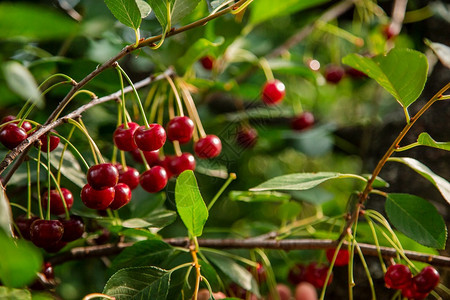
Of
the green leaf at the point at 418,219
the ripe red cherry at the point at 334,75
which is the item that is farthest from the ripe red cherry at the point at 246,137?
the green leaf at the point at 418,219

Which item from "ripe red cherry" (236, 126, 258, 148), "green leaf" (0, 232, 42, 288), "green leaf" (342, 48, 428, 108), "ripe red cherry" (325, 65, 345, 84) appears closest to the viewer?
"green leaf" (0, 232, 42, 288)

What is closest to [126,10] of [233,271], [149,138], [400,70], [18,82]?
[149,138]

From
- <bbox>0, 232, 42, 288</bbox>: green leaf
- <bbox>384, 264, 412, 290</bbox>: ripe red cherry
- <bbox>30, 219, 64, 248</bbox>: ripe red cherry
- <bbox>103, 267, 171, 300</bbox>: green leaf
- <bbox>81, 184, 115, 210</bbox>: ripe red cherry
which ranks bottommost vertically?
<bbox>384, 264, 412, 290</bbox>: ripe red cherry

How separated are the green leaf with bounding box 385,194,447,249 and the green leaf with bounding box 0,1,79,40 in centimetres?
86

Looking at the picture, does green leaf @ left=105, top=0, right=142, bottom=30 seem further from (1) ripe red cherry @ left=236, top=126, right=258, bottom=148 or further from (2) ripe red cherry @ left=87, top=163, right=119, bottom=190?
(1) ripe red cherry @ left=236, top=126, right=258, bottom=148

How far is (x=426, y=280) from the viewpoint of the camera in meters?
0.99

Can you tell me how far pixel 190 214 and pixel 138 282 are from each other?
0.17 metres

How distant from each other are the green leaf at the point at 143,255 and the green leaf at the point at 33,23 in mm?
592

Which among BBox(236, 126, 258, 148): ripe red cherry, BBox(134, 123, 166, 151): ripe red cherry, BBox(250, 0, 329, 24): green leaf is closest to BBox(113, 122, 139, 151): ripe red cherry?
BBox(134, 123, 166, 151): ripe red cherry

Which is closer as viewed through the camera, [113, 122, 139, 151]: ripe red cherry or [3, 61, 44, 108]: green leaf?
[3, 61, 44, 108]: green leaf

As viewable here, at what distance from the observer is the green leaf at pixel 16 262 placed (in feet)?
1.57

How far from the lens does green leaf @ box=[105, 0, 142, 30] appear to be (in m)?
0.84

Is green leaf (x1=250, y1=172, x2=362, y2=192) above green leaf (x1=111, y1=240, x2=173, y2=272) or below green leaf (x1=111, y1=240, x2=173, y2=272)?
above

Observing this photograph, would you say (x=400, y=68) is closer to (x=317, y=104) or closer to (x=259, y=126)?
(x=259, y=126)
